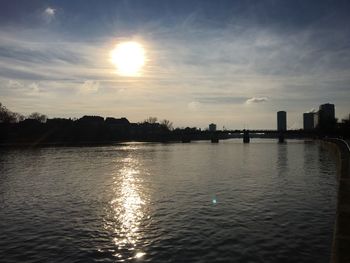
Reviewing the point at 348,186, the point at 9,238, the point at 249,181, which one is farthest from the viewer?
the point at 249,181

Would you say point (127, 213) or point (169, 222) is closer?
point (169, 222)

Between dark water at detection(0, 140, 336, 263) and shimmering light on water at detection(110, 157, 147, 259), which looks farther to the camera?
shimmering light on water at detection(110, 157, 147, 259)

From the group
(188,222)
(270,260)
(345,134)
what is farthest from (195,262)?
(345,134)

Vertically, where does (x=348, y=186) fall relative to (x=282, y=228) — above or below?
above

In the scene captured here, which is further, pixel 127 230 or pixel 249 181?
pixel 249 181

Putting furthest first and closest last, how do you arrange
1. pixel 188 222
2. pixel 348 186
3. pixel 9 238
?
pixel 348 186
pixel 188 222
pixel 9 238

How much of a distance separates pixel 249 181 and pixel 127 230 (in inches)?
899

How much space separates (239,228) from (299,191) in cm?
1522

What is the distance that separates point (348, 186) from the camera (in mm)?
26016

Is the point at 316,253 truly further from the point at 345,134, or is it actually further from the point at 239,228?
the point at 345,134

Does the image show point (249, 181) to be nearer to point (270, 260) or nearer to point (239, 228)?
point (239, 228)

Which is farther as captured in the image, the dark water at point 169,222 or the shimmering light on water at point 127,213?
the shimmering light on water at point 127,213

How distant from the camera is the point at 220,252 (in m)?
17.2

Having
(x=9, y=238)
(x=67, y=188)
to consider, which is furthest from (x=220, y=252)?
(x=67, y=188)
